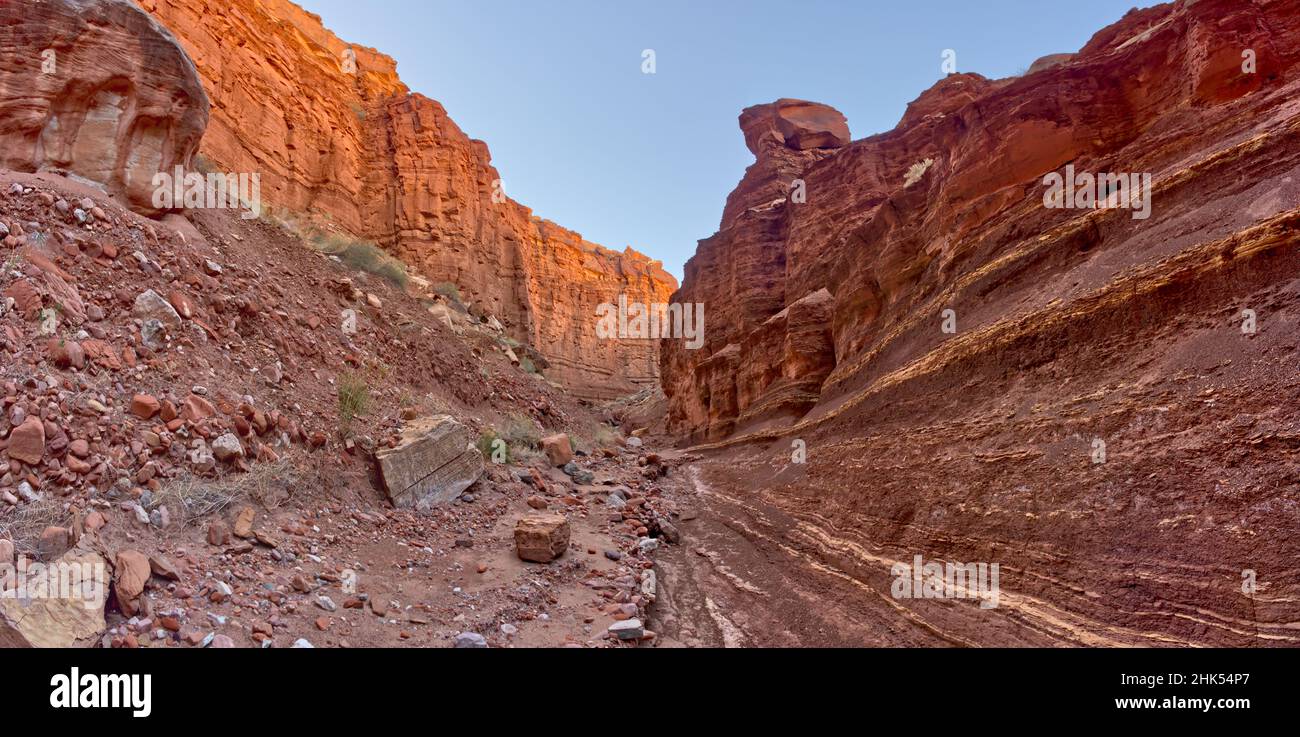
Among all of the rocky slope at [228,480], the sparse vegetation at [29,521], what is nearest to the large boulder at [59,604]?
the rocky slope at [228,480]

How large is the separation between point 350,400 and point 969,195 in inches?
388

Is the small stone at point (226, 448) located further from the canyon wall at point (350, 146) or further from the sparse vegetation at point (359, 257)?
the canyon wall at point (350, 146)

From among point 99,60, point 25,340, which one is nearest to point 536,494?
point 25,340

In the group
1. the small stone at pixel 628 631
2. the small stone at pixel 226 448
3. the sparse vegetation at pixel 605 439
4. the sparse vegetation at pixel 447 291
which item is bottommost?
the small stone at pixel 628 631

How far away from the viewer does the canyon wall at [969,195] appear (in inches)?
237

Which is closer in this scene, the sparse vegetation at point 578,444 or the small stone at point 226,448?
the small stone at point 226,448

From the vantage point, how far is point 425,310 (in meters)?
12.8

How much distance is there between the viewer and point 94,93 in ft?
21.3

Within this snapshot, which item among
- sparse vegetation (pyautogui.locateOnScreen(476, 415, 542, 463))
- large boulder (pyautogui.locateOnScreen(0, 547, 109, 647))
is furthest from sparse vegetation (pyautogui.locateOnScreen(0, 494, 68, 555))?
sparse vegetation (pyautogui.locateOnScreen(476, 415, 542, 463))

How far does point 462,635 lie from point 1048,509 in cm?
462

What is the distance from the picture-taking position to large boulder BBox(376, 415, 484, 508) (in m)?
5.96

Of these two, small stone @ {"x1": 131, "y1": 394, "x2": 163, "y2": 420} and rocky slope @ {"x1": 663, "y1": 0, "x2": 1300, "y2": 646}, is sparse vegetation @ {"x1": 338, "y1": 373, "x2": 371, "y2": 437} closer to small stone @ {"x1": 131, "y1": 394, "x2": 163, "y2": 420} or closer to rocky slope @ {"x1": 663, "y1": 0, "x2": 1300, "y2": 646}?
small stone @ {"x1": 131, "y1": 394, "x2": 163, "y2": 420}

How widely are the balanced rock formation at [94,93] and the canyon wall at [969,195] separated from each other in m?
10.8
